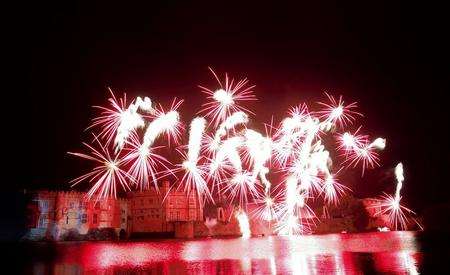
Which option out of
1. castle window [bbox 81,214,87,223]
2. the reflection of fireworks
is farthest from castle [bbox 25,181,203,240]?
the reflection of fireworks

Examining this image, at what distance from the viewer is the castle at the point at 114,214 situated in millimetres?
68438

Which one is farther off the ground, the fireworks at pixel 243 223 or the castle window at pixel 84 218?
the castle window at pixel 84 218

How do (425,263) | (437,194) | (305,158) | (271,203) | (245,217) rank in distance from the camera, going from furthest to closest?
(437,194) < (245,217) < (271,203) < (305,158) < (425,263)

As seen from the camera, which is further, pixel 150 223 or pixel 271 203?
pixel 150 223

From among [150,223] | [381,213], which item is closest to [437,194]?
[381,213]

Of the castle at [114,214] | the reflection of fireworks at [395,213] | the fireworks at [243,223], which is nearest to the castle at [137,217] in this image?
the castle at [114,214]

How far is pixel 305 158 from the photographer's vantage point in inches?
1678

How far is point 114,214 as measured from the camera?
80.1 m

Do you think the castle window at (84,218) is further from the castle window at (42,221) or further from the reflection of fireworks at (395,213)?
the reflection of fireworks at (395,213)

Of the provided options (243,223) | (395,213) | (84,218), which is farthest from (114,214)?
(395,213)

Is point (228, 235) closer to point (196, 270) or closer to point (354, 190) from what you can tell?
point (354, 190)

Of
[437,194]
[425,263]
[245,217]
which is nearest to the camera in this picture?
[425,263]

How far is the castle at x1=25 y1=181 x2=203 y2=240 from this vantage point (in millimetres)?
68438

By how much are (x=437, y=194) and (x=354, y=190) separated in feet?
74.0
